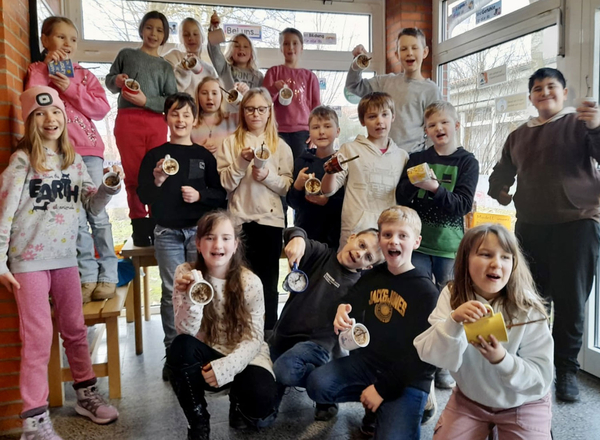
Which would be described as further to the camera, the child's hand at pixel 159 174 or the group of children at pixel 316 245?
the child's hand at pixel 159 174

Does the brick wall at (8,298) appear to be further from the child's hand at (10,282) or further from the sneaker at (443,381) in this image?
the sneaker at (443,381)

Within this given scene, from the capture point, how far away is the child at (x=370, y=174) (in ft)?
9.30

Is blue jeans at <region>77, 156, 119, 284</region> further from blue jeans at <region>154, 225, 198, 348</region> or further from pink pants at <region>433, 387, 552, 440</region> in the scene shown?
pink pants at <region>433, 387, 552, 440</region>

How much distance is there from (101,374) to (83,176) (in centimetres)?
120

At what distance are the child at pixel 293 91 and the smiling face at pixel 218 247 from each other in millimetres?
1493

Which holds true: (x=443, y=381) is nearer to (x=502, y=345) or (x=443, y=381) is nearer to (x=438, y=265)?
(x=438, y=265)

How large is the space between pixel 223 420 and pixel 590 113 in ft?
8.40

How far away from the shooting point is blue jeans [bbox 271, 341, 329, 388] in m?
2.40

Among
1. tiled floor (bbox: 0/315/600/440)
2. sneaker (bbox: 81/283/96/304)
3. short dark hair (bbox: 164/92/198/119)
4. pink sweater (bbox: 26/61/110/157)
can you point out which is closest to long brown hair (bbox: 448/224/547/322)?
tiled floor (bbox: 0/315/600/440)

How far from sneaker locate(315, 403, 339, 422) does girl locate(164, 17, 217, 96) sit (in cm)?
247

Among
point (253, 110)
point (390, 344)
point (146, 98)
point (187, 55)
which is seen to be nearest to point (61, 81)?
point (146, 98)

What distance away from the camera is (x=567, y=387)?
281 cm

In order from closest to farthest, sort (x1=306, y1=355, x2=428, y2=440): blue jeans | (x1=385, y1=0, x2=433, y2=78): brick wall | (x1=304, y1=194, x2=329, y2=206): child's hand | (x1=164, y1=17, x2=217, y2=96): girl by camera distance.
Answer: (x1=306, y1=355, x2=428, y2=440): blue jeans
(x1=304, y1=194, x2=329, y2=206): child's hand
(x1=164, y1=17, x2=217, y2=96): girl
(x1=385, y1=0, x2=433, y2=78): brick wall

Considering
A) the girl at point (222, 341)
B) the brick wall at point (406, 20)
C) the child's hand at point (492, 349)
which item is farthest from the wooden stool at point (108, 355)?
the brick wall at point (406, 20)
